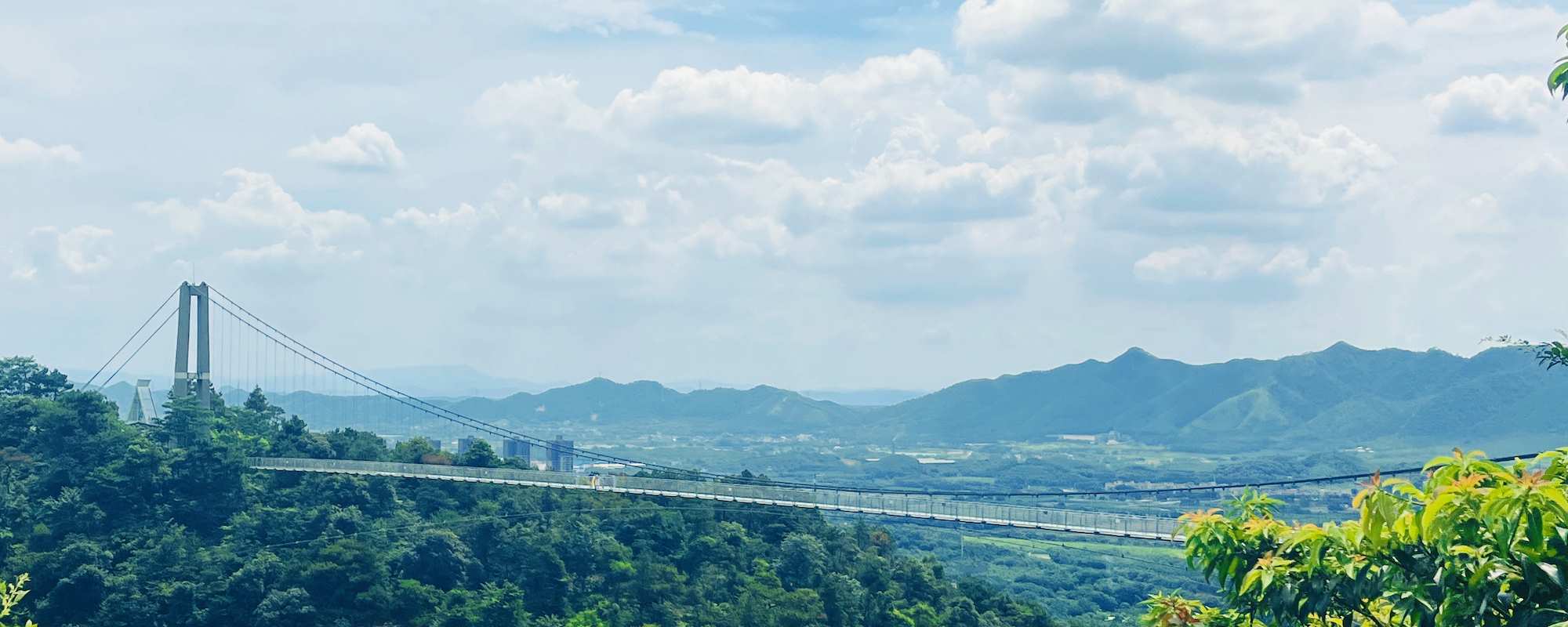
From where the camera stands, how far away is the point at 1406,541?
902cm

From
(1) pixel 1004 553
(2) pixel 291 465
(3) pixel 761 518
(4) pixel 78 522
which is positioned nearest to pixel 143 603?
(4) pixel 78 522

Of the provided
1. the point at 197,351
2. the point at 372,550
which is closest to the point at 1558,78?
the point at 372,550

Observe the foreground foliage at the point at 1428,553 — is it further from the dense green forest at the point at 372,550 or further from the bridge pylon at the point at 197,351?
the bridge pylon at the point at 197,351

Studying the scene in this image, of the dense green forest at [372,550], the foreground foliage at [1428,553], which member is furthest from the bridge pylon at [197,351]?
the foreground foliage at [1428,553]

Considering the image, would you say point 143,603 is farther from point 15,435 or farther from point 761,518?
point 761,518

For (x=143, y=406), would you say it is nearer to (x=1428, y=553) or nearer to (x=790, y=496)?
(x=790, y=496)

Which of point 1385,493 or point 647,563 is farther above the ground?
point 1385,493

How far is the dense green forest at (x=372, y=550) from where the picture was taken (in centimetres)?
4644

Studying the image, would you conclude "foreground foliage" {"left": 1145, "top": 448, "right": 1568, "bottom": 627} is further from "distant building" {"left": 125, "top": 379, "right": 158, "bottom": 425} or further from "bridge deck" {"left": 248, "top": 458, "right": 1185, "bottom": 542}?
"distant building" {"left": 125, "top": 379, "right": 158, "bottom": 425}

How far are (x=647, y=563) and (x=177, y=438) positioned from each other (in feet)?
70.4

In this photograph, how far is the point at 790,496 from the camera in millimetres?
54000

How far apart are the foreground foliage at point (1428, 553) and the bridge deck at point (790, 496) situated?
26303mm

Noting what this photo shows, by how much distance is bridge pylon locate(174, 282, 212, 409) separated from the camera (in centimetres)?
6078

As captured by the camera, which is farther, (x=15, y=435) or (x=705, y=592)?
(x=15, y=435)
